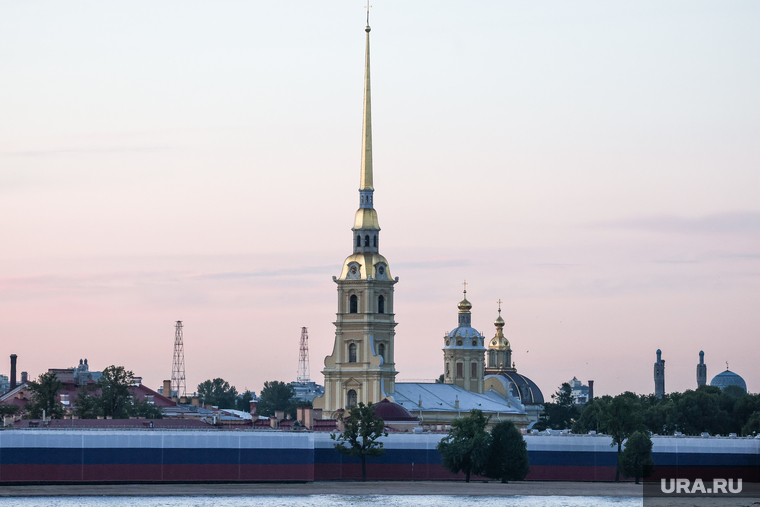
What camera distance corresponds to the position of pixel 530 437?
401 ft

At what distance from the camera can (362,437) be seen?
117500mm

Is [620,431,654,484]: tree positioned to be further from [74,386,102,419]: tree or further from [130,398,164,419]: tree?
[74,386,102,419]: tree

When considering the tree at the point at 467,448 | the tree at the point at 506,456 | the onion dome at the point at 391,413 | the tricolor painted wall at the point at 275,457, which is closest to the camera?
the tricolor painted wall at the point at 275,457

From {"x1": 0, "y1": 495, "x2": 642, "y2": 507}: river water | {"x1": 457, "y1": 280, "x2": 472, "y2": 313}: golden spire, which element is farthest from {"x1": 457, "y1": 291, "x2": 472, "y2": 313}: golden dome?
{"x1": 0, "y1": 495, "x2": 642, "y2": 507}: river water

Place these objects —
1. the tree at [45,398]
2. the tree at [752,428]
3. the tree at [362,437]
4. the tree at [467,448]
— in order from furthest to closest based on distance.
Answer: the tree at [752,428] < the tree at [45,398] < the tree at [362,437] < the tree at [467,448]

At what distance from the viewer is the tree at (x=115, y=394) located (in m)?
132

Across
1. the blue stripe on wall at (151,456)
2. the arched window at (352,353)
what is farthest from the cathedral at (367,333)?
the blue stripe on wall at (151,456)

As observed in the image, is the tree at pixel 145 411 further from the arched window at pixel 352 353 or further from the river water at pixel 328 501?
the river water at pixel 328 501

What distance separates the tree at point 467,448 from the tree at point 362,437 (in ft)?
14.9

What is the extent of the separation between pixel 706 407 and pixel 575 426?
1476cm

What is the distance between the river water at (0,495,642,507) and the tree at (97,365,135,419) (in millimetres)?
32421

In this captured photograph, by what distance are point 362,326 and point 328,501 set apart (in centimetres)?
6280

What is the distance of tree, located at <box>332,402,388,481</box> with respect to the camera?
115750 mm

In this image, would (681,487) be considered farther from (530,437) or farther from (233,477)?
(233,477)
